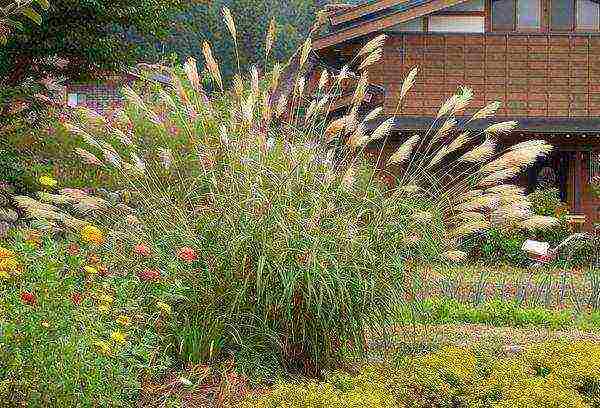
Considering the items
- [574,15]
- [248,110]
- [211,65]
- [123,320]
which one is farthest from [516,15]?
[123,320]

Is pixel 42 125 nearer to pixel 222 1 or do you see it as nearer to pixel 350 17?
pixel 350 17

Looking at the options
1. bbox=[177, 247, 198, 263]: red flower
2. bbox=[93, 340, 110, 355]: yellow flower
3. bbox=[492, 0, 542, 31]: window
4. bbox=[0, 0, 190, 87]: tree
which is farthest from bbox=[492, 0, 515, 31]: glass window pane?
bbox=[93, 340, 110, 355]: yellow flower

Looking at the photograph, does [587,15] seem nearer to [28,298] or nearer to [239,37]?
[28,298]

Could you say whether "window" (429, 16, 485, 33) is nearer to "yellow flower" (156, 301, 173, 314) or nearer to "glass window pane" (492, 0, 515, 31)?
"glass window pane" (492, 0, 515, 31)

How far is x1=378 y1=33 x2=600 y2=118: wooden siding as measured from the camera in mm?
18031

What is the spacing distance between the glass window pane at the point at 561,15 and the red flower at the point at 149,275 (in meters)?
15.0

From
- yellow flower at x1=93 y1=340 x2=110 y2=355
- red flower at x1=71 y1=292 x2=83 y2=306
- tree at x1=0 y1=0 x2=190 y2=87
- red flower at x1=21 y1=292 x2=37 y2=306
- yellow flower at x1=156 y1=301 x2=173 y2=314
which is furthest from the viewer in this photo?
tree at x1=0 y1=0 x2=190 y2=87

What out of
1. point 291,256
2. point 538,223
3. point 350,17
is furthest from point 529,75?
point 291,256

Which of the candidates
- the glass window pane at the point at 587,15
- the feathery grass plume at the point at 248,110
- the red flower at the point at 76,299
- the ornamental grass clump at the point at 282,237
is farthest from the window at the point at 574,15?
the red flower at the point at 76,299

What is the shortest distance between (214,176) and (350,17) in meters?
11.9

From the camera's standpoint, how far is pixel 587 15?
1877 cm

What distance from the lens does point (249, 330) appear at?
19.2 ft

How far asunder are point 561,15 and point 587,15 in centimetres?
54

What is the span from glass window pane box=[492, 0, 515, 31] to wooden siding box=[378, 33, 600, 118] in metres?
0.51
